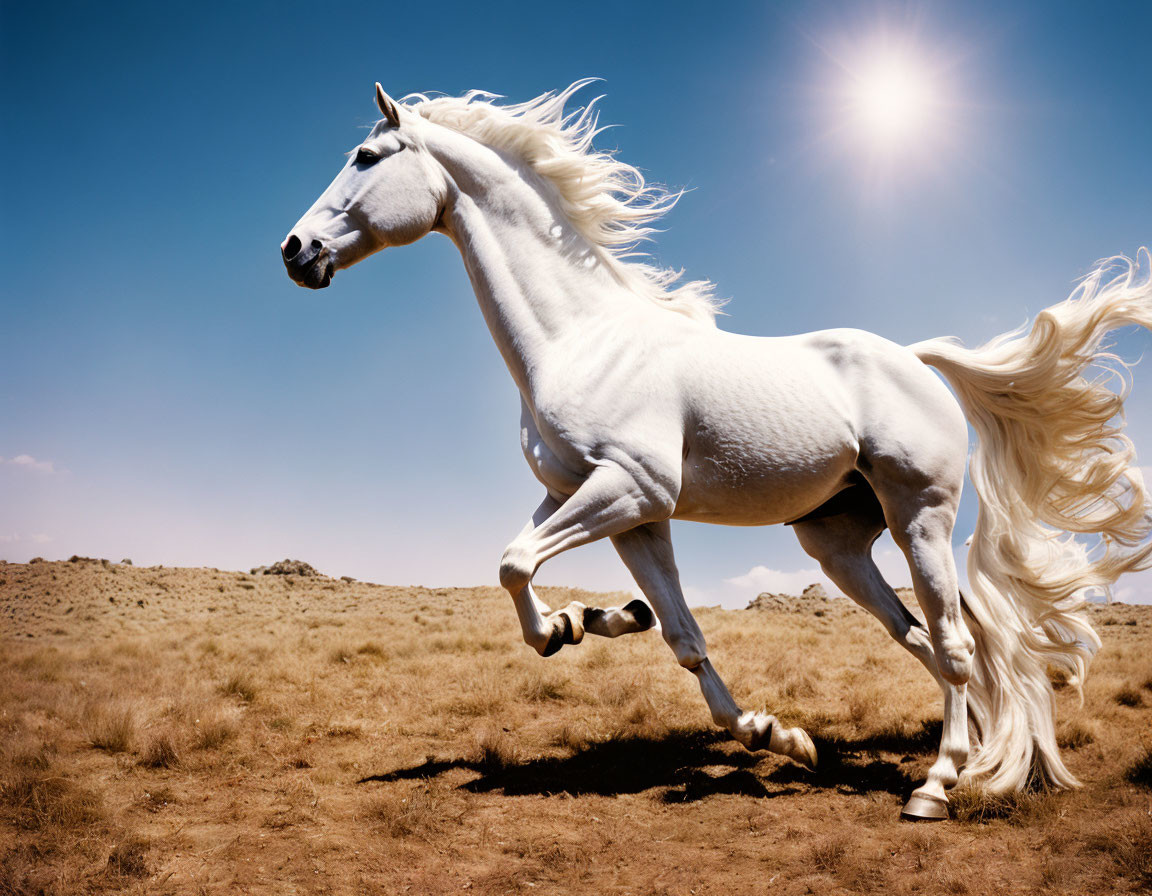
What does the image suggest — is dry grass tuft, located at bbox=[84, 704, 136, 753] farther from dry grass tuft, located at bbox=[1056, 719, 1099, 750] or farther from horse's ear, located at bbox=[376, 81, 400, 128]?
dry grass tuft, located at bbox=[1056, 719, 1099, 750]

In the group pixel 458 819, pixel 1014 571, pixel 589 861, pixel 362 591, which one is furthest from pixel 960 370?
pixel 362 591

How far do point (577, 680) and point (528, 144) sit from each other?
4864mm

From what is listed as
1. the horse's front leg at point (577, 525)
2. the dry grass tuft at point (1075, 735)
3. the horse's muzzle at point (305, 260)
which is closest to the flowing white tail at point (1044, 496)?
the dry grass tuft at point (1075, 735)

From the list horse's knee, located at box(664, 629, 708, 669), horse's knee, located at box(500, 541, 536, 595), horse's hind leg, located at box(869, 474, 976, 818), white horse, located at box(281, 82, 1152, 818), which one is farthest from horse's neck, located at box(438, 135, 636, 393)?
horse's hind leg, located at box(869, 474, 976, 818)

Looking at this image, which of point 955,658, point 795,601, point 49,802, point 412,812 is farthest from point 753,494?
point 795,601

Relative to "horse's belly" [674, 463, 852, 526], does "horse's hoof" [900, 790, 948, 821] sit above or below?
below

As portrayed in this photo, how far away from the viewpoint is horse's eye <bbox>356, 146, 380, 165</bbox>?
4172 mm

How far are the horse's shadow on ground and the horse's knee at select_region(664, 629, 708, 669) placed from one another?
78 cm

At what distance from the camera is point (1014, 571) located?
458cm

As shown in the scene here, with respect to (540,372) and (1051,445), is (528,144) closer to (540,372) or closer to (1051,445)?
(540,372)

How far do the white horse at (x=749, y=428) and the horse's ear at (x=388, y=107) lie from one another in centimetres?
2

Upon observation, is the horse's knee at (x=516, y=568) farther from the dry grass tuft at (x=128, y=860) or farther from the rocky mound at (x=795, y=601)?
the rocky mound at (x=795, y=601)

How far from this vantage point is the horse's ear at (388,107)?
4.18 metres

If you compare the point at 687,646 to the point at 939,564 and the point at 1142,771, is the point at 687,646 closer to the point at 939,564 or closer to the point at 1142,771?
the point at 939,564
